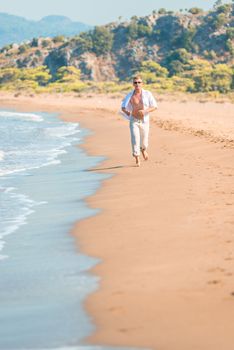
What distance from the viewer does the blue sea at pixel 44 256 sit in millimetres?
5719

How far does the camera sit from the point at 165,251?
309 inches

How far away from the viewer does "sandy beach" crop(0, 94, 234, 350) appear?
18.2 feet

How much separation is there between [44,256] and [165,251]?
43.5 inches

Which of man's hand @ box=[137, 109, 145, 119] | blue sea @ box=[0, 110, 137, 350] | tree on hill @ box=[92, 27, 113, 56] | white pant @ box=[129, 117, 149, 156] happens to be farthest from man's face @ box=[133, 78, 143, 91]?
tree on hill @ box=[92, 27, 113, 56]

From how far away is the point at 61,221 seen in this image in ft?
33.0

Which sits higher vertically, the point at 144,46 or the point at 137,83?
the point at 137,83

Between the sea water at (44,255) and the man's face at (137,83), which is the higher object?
the man's face at (137,83)

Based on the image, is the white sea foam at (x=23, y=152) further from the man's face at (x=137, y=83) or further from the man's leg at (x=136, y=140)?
the man's face at (x=137, y=83)

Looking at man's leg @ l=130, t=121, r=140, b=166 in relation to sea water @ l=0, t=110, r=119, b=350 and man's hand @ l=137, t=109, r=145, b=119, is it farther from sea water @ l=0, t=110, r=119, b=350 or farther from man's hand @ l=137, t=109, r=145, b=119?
sea water @ l=0, t=110, r=119, b=350

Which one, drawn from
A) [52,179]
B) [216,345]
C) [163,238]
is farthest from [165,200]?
[216,345]

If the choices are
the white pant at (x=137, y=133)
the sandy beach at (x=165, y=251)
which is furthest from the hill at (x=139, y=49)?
the sandy beach at (x=165, y=251)

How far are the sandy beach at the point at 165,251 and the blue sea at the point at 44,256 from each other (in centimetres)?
16

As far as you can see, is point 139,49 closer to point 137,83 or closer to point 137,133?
point 137,133

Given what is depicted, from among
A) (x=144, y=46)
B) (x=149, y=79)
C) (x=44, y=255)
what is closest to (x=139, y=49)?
(x=144, y=46)
